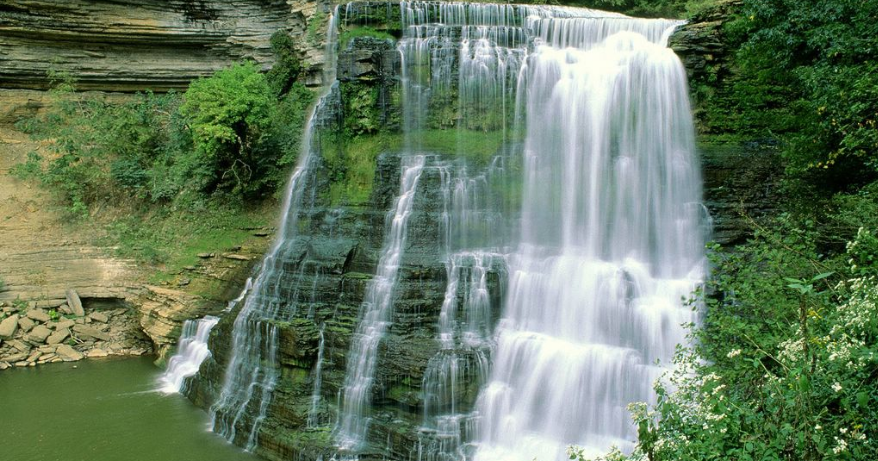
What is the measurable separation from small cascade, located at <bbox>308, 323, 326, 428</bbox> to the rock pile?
322 inches

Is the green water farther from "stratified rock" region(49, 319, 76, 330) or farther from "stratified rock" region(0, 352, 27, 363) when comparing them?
"stratified rock" region(49, 319, 76, 330)

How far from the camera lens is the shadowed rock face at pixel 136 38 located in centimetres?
2102

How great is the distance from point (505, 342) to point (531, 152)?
513cm

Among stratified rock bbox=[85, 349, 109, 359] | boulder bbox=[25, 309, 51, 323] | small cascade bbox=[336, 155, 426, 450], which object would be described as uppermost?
small cascade bbox=[336, 155, 426, 450]

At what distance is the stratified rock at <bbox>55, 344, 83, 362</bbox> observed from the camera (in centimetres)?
1695

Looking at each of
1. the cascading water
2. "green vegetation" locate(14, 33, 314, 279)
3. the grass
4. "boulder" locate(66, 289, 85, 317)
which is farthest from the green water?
"green vegetation" locate(14, 33, 314, 279)

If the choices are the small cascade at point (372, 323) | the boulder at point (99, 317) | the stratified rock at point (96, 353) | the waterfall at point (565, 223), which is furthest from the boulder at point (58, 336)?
the waterfall at point (565, 223)

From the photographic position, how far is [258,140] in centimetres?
1917

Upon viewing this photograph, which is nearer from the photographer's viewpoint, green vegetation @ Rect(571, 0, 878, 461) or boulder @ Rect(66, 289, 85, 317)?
green vegetation @ Rect(571, 0, 878, 461)

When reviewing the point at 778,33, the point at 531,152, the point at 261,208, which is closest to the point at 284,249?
the point at 261,208

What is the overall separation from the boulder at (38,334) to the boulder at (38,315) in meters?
0.23

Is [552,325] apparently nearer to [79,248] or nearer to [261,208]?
[261,208]

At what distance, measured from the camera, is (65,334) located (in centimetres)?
1736

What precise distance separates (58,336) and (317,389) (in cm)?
986
